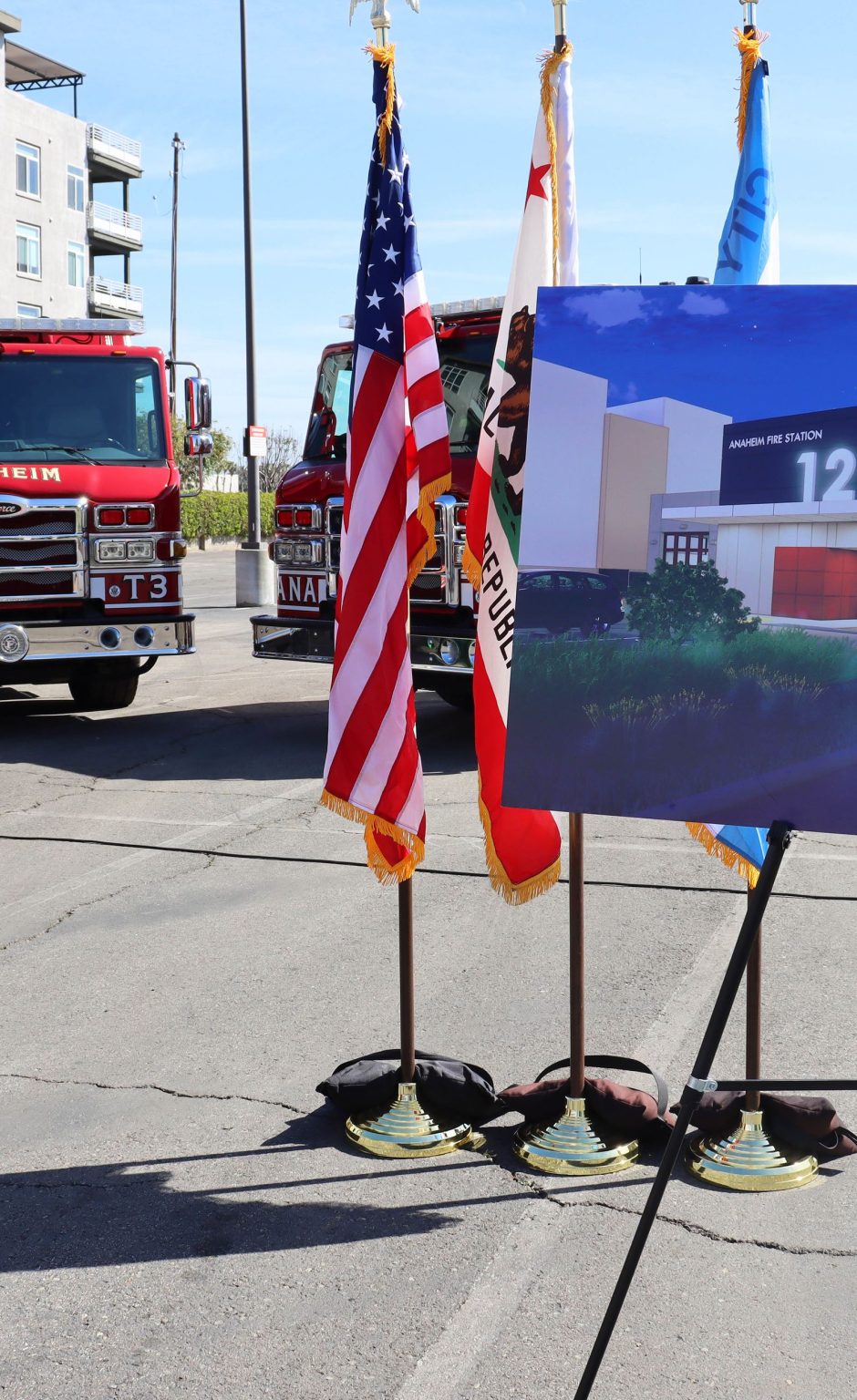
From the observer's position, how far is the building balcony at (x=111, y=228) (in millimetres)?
54428

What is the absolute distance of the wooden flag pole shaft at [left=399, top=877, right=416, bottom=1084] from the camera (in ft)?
13.6

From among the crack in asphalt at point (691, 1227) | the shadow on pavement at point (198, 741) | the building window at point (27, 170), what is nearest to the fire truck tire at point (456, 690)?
the shadow on pavement at point (198, 741)

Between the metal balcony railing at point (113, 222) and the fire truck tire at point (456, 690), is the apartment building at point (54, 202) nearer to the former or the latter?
the metal balcony railing at point (113, 222)

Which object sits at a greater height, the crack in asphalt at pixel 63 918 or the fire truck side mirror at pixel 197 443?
the fire truck side mirror at pixel 197 443

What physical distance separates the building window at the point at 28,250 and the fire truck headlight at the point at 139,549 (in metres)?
42.5

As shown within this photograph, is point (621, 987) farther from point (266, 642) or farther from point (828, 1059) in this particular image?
point (266, 642)

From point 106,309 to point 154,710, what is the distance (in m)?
47.2

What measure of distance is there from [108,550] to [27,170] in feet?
147

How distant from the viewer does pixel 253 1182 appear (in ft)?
12.5

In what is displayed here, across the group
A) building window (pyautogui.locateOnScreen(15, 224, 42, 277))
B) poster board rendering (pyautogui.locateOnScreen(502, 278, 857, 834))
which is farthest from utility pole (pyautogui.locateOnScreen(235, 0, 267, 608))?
building window (pyautogui.locateOnScreen(15, 224, 42, 277))

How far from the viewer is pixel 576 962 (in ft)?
13.0

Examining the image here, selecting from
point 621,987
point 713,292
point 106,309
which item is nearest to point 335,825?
point 621,987

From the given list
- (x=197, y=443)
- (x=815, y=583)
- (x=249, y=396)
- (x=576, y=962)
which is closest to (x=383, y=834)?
(x=576, y=962)

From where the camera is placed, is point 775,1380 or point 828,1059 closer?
point 775,1380
